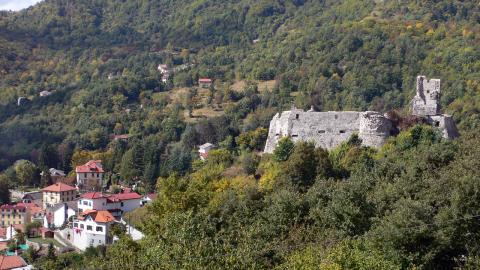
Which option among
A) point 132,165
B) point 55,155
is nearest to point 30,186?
point 55,155

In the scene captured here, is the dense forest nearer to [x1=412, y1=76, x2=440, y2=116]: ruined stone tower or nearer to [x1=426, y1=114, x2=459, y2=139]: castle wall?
[x1=426, y1=114, x2=459, y2=139]: castle wall

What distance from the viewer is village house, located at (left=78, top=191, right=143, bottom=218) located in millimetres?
56312

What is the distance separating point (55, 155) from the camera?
256 ft

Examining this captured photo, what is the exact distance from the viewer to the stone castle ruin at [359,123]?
38062mm

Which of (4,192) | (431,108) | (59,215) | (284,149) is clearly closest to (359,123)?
(284,149)

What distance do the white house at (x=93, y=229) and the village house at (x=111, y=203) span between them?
3631 mm

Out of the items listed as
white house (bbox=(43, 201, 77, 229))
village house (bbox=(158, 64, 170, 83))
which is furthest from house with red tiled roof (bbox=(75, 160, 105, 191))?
village house (bbox=(158, 64, 170, 83))

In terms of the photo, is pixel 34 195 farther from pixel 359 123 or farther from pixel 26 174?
pixel 359 123

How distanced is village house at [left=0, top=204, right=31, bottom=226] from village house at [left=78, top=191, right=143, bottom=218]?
7.58 meters

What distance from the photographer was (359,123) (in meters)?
38.9

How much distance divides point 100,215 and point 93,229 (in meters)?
1.25

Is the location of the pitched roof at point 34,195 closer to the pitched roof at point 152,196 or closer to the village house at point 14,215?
the village house at point 14,215

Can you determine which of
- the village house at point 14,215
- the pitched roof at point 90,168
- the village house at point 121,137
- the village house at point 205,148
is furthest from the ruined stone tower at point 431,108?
A: the village house at point 121,137

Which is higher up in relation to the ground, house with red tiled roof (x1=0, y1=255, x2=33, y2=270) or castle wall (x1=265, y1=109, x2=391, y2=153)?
castle wall (x1=265, y1=109, x2=391, y2=153)
